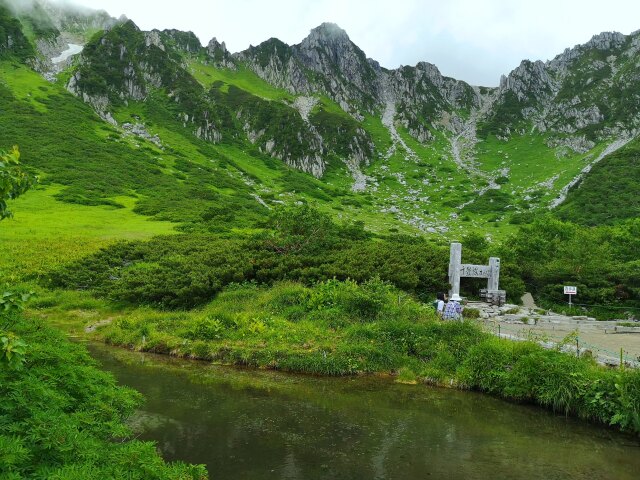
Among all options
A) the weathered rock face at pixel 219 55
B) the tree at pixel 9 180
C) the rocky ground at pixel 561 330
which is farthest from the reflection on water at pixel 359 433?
the weathered rock face at pixel 219 55

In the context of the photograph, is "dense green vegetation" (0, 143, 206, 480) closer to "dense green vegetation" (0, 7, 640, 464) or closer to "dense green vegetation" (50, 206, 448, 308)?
"dense green vegetation" (0, 7, 640, 464)

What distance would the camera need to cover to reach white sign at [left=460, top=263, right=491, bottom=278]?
91.7ft

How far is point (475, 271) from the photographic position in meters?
28.0

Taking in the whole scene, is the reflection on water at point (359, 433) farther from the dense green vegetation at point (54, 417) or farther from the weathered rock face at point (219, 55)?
the weathered rock face at point (219, 55)

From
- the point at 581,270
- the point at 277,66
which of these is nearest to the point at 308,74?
the point at 277,66

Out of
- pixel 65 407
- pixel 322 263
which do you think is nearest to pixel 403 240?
pixel 322 263

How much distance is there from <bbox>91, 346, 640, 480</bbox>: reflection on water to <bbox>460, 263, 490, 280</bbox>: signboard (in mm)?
12471

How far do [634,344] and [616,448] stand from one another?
32.6ft

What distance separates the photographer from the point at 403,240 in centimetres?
5650

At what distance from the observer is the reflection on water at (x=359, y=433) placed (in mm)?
10766

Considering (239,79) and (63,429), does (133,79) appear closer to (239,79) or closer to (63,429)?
(239,79)

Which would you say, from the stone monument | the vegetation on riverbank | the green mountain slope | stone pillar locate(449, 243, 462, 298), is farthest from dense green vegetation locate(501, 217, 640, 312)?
the green mountain slope

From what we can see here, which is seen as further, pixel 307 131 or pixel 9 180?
pixel 307 131

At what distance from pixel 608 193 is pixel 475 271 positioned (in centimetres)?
7575
